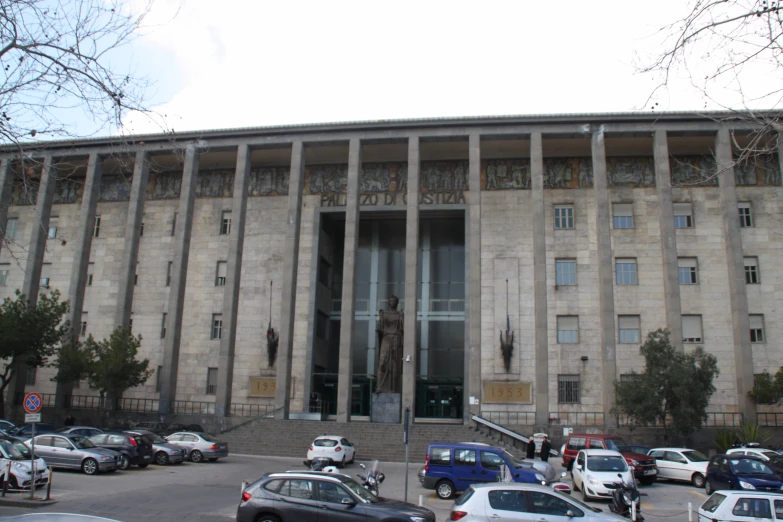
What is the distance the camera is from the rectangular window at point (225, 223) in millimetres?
45234

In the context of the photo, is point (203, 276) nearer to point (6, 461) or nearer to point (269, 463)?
point (269, 463)

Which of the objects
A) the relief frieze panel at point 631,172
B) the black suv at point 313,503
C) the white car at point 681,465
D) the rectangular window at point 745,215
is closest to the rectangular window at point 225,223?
the relief frieze panel at point 631,172

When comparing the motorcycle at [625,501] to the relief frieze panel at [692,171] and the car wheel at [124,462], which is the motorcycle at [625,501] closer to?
the car wheel at [124,462]

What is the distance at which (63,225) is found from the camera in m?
47.0

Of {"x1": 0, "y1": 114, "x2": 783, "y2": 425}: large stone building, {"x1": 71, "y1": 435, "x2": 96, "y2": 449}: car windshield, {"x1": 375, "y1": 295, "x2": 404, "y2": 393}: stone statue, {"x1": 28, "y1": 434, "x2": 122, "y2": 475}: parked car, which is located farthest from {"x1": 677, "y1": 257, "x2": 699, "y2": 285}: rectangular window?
{"x1": 71, "y1": 435, "x2": 96, "y2": 449}: car windshield

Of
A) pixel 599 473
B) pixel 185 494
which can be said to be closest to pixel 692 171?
pixel 599 473

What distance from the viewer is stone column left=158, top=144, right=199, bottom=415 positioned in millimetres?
38719

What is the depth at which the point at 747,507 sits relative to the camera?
12.4 meters

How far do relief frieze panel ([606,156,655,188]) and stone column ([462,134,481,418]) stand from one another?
29.6 ft

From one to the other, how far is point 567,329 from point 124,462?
26.8m

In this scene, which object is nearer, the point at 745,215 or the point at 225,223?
the point at 745,215

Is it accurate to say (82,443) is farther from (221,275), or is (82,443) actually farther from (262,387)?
(221,275)

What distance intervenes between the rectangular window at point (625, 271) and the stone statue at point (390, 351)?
44.9 feet

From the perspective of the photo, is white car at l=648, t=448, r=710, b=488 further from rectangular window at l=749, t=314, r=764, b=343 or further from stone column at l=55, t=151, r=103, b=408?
stone column at l=55, t=151, r=103, b=408
